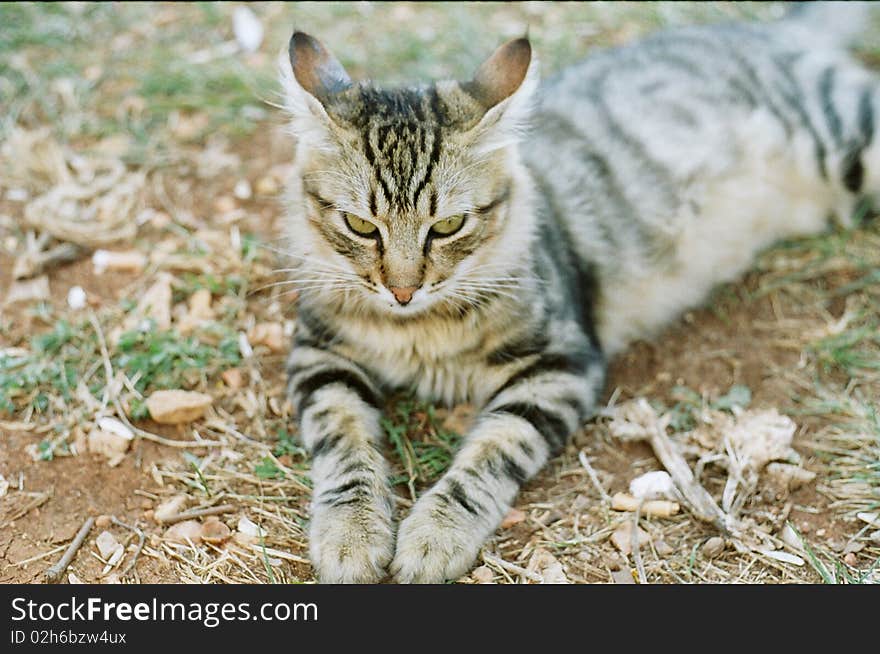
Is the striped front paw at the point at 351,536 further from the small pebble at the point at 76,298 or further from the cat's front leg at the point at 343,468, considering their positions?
the small pebble at the point at 76,298

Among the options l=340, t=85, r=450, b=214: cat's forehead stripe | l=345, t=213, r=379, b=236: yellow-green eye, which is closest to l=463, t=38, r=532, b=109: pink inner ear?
l=340, t=85, r=450, b=214: cat's forehead stripe

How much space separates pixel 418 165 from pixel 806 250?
6.65 ft

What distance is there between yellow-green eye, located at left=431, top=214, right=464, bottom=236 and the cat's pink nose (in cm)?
18

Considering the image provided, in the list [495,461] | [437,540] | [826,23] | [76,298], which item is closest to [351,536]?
[437,540]

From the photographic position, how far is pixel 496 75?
268cm

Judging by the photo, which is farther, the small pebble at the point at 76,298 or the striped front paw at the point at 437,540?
the small pebble at the point at 76,298

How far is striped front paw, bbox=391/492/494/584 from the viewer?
2.41m

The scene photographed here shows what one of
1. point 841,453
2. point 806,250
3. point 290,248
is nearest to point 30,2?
point 290,248

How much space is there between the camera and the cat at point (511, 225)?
8.48ft

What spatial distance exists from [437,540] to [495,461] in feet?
1.13

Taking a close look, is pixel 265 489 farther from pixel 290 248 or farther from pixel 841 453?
pixel 841 453

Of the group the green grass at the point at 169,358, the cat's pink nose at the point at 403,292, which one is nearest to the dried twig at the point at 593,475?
the cat's pink nose at the point at 403,292

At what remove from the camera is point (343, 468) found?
2678 mm

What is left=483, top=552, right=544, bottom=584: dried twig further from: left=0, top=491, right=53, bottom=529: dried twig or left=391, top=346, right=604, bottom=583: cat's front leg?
left=0, top=491, right=53, bottom=529: dried twig
